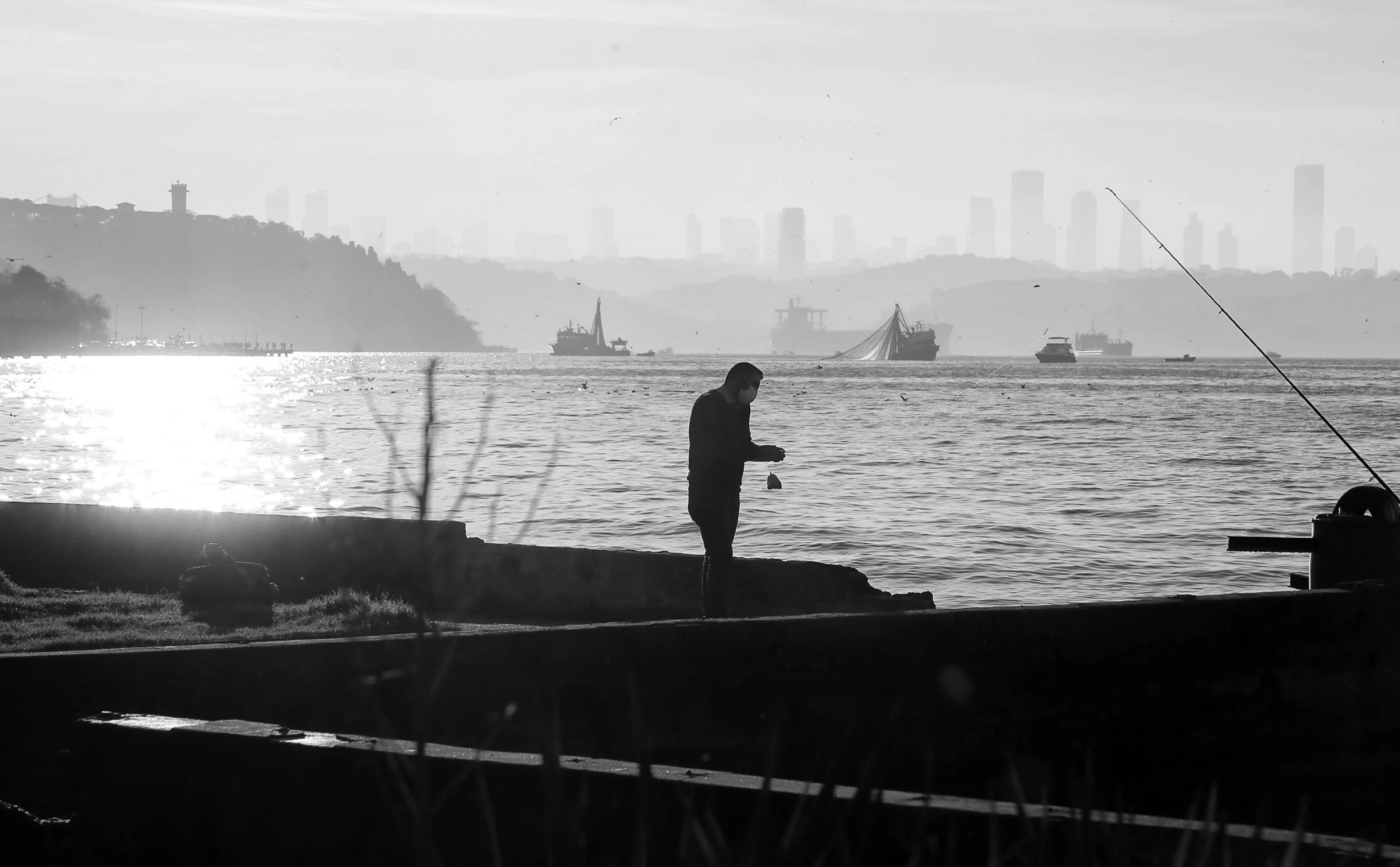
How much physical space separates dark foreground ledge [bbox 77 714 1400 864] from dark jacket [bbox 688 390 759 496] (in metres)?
3.87

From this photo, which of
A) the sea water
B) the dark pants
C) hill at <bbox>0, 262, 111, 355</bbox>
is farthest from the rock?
hill at <bbox>0, 262, 111, 355</bbox>

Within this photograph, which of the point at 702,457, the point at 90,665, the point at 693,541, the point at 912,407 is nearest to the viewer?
the point at 90,665

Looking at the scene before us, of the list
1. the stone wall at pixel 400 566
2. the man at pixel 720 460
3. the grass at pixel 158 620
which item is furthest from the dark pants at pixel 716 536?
the grass at pixel 158 620

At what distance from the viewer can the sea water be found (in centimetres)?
1994

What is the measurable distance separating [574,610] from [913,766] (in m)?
4.51

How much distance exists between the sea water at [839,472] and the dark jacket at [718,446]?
144 cm

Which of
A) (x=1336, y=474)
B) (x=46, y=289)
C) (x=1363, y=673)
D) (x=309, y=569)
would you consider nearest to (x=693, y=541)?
(x=309, y=569)

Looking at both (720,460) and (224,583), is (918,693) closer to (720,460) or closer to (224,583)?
(720,460)

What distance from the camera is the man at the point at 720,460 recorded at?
809cm

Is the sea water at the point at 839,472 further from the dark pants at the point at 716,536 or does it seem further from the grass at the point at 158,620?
the grass at the point at 158,620

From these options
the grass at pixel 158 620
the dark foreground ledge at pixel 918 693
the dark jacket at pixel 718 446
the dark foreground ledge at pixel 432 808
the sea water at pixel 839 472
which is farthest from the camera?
the sea water at pixel 839 472

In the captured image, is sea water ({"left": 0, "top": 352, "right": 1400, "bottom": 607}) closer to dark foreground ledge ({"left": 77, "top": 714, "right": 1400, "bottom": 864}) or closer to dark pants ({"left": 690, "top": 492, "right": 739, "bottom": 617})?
dark foreground ledge ({"left": 77, "top": 714, "right": 1400, "bottom": 864})

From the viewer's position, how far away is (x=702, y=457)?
812 centimetres

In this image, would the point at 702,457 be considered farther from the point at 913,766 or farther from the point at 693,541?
the point at 693,541
